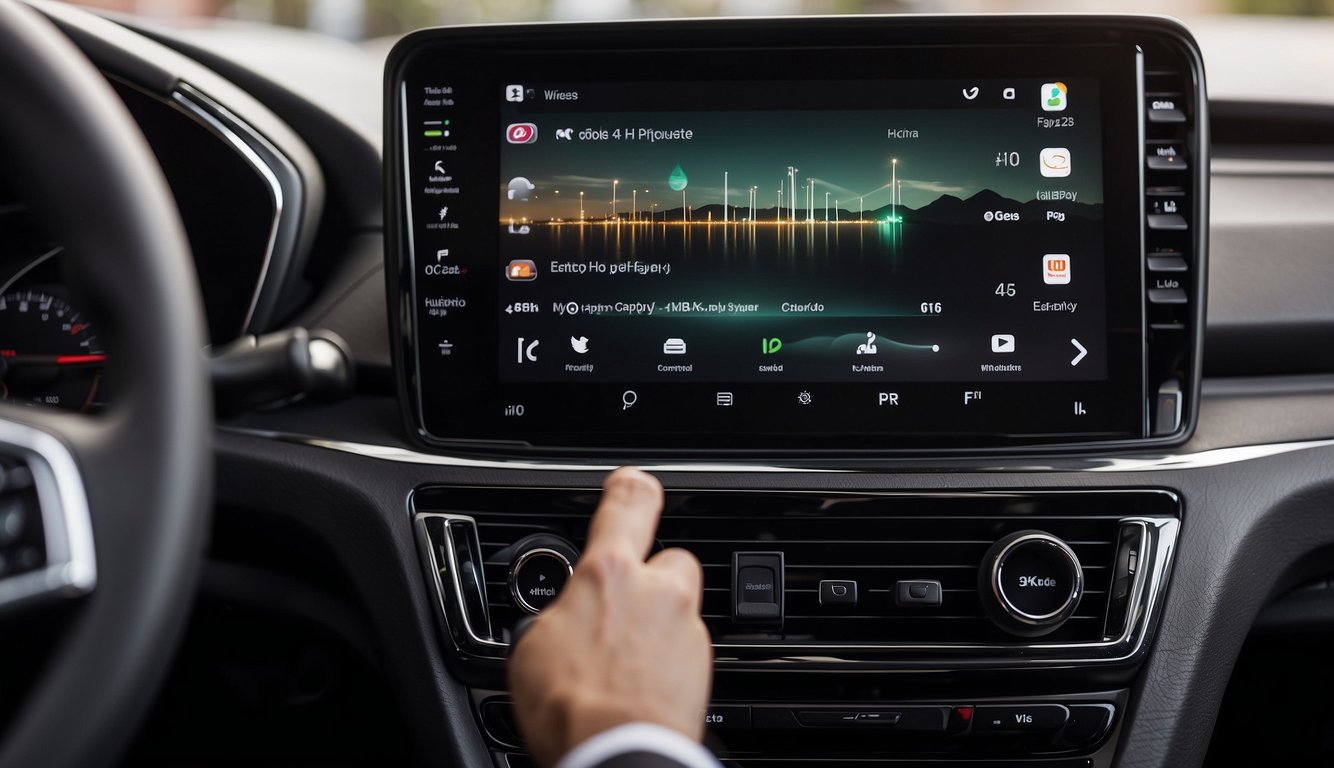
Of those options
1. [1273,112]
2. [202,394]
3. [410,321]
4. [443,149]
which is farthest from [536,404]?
[1273,112]

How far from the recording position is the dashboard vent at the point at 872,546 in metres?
1.40

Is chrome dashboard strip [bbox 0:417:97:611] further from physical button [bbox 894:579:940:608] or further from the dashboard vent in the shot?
physical button [bbox 894:579:940:608]

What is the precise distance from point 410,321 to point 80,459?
0.60 metres

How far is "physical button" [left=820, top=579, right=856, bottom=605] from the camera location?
140 centimetres

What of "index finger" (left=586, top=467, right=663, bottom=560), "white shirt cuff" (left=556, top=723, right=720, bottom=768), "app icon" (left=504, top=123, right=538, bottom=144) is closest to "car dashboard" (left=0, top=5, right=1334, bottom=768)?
"app icon" (left=504, top=123, right=538, bottom=144)

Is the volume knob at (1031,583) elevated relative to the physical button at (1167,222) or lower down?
lower down

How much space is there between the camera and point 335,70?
2.01 metres

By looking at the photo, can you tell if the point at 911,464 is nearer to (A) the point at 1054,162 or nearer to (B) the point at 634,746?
(A) the point at 1054,162

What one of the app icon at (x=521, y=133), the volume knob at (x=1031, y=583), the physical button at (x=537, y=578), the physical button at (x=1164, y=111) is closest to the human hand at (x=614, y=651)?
the physical button at (x=537, y=578)

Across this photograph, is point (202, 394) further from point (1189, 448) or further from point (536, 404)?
point (1189, 448)

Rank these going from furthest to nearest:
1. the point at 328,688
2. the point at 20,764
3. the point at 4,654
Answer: the point at 328,688
the point at 4,654
the point at 20,764

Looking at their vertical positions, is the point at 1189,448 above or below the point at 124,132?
below

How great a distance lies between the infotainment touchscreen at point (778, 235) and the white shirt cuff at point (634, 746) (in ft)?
2.05

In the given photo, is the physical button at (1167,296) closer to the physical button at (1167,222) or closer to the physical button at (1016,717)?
the physical button at (1167,222)
